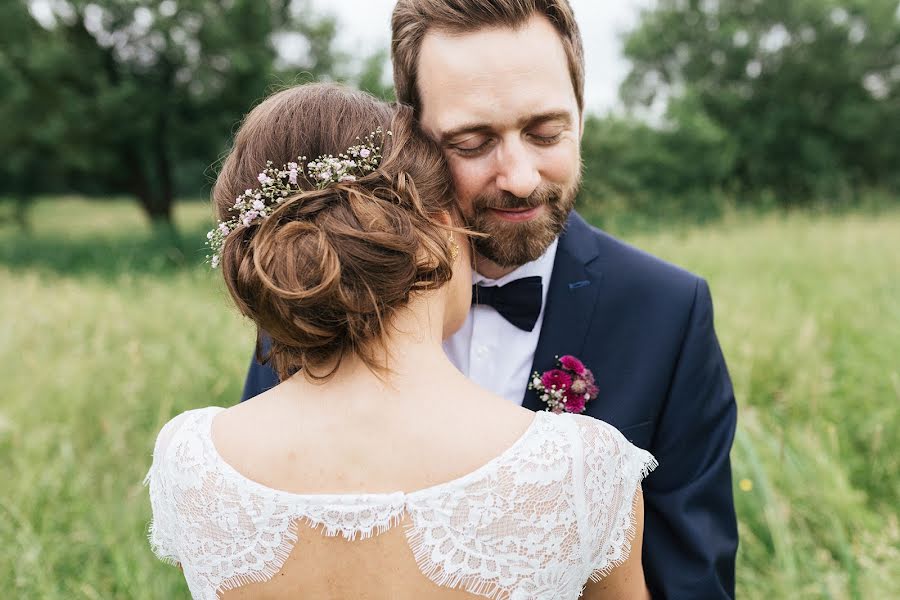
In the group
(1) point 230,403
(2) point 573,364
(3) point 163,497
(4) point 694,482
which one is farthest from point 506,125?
(1) point 230,403

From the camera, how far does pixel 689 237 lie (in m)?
11.0

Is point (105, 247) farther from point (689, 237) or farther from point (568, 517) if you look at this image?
point (568, 517)

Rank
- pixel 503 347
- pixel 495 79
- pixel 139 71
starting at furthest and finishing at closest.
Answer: pixel 139 71
pixel 503 347
pixel 495 79

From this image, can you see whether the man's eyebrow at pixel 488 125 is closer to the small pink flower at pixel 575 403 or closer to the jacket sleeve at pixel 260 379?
the small pink flower at pixel 575 403

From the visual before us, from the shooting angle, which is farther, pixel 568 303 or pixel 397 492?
pixel 568 303

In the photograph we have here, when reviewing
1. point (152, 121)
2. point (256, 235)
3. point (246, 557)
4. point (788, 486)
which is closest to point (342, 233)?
point (256, 235)

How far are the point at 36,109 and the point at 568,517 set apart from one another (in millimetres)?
18167

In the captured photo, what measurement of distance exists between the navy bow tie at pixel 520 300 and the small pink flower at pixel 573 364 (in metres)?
0.24

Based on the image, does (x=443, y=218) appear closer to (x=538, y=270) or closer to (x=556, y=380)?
(x=556, y=380)

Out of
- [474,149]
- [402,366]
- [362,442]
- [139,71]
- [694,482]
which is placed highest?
[474,149]

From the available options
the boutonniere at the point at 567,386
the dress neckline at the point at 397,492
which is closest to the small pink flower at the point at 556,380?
the boutonniere at the point at 567,386

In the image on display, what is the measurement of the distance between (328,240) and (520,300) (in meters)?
→ 1.03

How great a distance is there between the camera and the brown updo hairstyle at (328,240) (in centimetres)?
144

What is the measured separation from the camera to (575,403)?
2.11 metres
